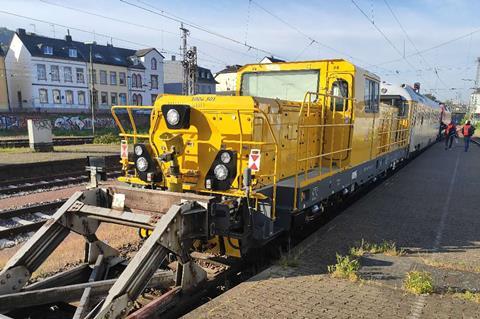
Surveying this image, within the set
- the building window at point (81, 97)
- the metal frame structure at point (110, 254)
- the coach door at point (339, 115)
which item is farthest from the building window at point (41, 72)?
the metal frame structure at point (110, 254)

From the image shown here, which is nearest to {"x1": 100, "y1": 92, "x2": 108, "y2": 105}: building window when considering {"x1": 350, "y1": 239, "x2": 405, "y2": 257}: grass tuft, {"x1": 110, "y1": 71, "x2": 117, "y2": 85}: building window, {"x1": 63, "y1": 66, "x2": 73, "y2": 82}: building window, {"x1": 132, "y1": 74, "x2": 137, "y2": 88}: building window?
{"x1": 110, "y1": 71, "x2": 117, "y2": 85}: building window

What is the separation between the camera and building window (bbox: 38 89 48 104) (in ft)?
156

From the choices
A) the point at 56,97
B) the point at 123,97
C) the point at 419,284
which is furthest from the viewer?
the point at 123,97

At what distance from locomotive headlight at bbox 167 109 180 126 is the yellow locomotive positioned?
0.05 ft

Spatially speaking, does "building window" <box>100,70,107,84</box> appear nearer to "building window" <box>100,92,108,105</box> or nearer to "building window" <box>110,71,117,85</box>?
"building window" <box>110,71,117,85</box>

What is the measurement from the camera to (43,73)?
47.9 m

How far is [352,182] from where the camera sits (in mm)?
8000

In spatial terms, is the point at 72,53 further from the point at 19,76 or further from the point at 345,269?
the point at 345,269

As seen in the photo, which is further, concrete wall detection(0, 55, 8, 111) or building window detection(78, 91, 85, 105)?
building window detection(78, 91, 85, 105)

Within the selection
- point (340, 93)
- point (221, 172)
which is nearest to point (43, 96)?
point (340, 93)

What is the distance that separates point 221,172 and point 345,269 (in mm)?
2110

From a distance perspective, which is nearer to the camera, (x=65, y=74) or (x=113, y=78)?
(x=65, y=74)

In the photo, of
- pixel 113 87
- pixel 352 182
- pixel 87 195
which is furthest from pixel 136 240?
pixel 113 87

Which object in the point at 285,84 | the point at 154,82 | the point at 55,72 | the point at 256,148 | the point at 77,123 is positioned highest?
the point at 55,72
